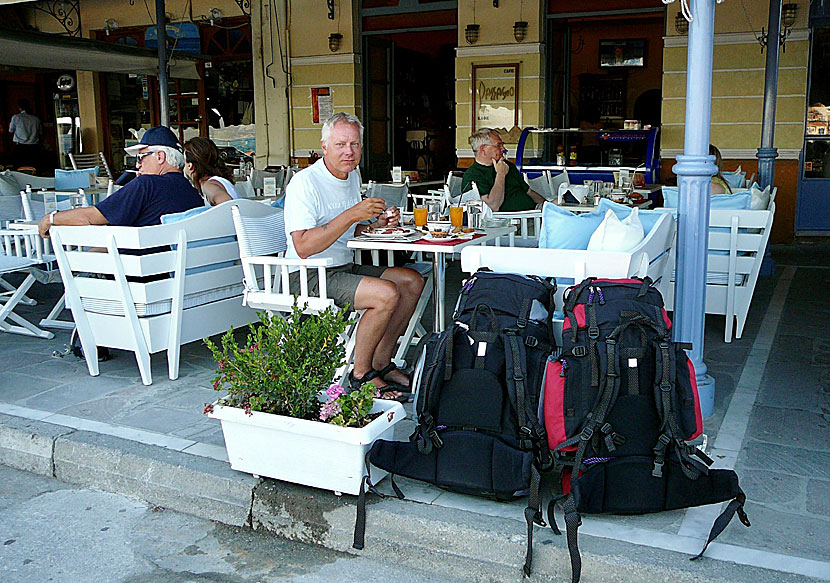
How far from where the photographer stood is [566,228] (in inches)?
137

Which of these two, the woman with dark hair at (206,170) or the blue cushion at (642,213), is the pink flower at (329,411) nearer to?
the blue cushion at (642,213)

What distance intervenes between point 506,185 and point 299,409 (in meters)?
3.25

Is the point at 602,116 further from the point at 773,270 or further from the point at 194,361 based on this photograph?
the point at 194,361

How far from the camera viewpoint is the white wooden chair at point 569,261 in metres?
2.89

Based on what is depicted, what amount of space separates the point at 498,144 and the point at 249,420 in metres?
3.19

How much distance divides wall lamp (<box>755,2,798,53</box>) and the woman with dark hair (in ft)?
18.5

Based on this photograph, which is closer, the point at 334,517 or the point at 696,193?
the point at 334,517

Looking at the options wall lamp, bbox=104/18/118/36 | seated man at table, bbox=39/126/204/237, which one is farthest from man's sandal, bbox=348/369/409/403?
wall lamp, bbox=104/18/118/36

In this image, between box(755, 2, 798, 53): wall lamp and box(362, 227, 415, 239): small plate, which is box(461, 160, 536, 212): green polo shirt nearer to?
box(362, 227, 415, 239): small plate

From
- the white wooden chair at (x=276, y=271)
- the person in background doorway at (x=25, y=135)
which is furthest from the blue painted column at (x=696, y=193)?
the person in background doorway at (x=25, y=135)

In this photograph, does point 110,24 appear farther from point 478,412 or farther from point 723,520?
point 723,520

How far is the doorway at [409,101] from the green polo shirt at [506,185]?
5130 millimetres

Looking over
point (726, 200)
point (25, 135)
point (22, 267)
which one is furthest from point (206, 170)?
point (25, 135)

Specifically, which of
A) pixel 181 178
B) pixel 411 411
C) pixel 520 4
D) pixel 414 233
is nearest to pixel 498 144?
pixel 414 233
